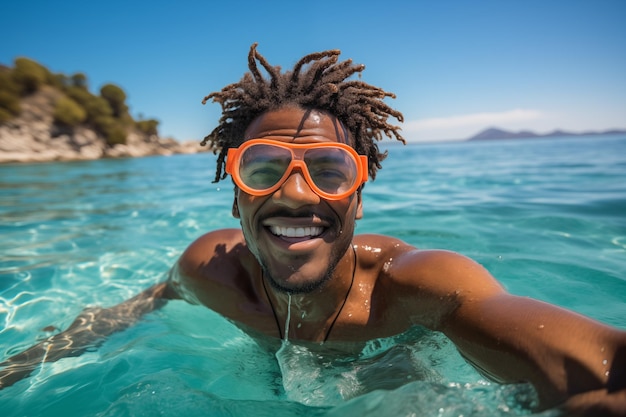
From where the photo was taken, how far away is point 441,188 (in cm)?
1036

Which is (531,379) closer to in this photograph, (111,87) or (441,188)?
(441,188)

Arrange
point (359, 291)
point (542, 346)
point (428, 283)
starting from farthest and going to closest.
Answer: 1. point (359, 291)
2. point (428, 283)
3. point (542, 346)

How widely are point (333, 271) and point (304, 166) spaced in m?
0.60

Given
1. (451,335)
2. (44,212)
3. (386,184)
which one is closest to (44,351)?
(451,335)

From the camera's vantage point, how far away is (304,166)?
6.59 ft

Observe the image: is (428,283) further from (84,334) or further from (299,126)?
(84,334)

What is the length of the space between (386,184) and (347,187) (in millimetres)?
9971

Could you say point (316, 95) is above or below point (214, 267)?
above

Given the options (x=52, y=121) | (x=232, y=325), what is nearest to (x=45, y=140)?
(x=52, y=121)

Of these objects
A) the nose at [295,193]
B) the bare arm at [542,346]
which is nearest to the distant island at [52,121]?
the nose at [295,193]

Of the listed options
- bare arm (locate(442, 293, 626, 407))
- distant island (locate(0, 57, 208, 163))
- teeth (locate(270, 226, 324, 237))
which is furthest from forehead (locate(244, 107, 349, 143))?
distant island (locate(0, 57, 208, 163))

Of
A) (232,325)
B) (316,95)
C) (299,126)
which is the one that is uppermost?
(316,95)

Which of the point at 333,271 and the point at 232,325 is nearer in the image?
the point at 333,271

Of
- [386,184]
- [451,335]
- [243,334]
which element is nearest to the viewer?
[451,335]
